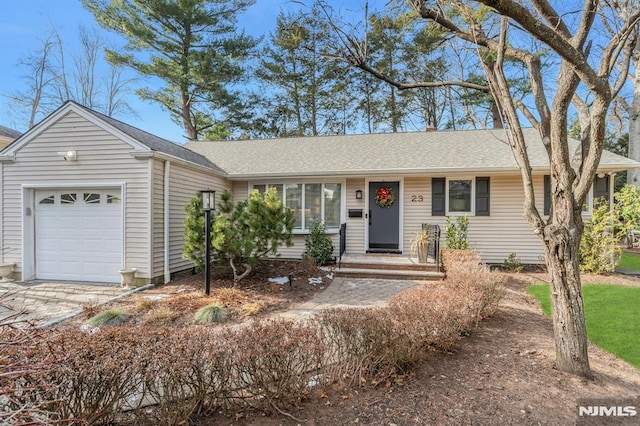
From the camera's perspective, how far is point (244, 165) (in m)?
10.8

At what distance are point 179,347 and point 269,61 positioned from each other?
1884 cm

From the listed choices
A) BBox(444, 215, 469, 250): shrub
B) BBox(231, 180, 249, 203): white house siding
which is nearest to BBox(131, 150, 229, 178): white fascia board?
BBox(231, 180, 249, 203): white house siding

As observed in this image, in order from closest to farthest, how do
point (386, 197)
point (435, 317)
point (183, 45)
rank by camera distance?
point (435, 317) → point (386, 197) → point (183, 45)

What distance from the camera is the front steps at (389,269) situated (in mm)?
7711

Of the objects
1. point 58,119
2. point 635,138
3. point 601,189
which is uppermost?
point 635,138

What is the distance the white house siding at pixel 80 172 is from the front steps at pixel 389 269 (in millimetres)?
4871

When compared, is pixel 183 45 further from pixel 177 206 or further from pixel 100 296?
pixel 100 296

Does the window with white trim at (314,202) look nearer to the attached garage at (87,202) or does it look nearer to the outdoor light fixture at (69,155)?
the attached garage at (87,202)

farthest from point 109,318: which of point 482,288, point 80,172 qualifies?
point 482,288

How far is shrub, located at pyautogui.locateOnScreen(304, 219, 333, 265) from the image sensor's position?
925cm

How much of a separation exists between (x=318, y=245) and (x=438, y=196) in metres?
3.97

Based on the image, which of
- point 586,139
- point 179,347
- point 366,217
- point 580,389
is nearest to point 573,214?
point 586,139

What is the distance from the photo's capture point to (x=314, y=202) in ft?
33.1

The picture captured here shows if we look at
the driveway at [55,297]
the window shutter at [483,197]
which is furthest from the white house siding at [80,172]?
the window shutter at [483,197]
